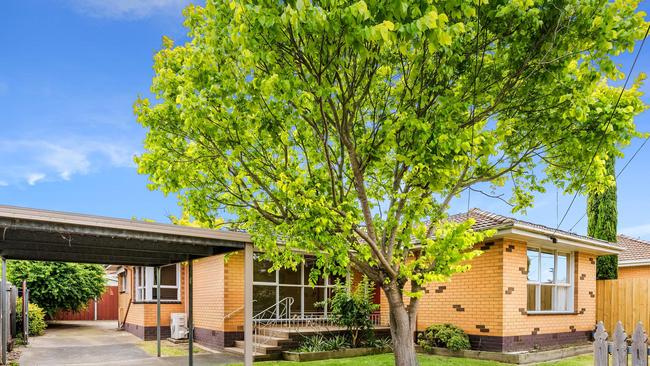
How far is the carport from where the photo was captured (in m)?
6.17

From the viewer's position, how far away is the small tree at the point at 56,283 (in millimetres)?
21219

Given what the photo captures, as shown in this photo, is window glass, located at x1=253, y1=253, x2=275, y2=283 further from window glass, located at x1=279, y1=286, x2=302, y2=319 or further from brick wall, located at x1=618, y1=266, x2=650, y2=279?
brick wall, located at x1=618, y1=266, x2=650, y2=279

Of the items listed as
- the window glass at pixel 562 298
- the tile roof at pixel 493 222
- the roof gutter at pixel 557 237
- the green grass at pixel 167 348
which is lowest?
the green grass at pixel 167 348

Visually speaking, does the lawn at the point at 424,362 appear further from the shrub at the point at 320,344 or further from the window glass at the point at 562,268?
the window glass at the point at 562,268

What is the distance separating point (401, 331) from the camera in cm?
841

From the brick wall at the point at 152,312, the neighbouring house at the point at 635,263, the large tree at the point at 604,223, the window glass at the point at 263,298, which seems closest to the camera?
the window glass at the point at 263,298

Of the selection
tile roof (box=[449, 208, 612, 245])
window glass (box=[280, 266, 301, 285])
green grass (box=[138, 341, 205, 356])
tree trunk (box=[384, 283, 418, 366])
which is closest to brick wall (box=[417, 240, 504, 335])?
tile roof (box=[449, 208, 612, 245])

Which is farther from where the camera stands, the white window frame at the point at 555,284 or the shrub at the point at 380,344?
the white window frame at the point at 555,284

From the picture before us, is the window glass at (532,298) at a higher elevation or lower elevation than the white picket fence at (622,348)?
lower

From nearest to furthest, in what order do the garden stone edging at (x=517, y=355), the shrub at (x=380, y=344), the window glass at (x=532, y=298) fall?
1. the garden stone edging at (x=517, y=355)
2. the shrub at (x=380, y=344)
3. the window glass at (x=532, y=298)

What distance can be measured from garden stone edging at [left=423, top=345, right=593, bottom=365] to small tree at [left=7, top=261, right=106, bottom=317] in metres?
17.1

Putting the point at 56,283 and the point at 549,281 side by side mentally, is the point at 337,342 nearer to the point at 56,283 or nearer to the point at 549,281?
the point at 549,281

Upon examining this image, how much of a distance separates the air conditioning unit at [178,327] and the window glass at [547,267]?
11351 mm

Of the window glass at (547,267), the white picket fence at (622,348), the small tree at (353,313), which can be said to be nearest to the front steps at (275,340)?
the small tree at (353,313)
